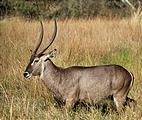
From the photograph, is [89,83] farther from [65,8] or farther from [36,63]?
[65,8]

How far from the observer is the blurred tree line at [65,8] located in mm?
13373

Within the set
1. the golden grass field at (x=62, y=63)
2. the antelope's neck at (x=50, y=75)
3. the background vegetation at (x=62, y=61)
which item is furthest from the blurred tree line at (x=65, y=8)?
the antelope's neck at (x=50, y=75)

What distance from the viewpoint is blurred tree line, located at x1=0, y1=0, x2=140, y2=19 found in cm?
1337

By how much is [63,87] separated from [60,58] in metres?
1.47

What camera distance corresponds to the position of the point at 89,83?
353 cm

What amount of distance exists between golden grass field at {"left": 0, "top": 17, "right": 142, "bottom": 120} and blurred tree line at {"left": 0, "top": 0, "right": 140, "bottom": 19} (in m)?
5.26

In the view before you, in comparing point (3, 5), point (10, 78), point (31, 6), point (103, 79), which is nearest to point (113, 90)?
point (103, 79)

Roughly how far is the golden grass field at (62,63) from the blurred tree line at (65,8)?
526 cm

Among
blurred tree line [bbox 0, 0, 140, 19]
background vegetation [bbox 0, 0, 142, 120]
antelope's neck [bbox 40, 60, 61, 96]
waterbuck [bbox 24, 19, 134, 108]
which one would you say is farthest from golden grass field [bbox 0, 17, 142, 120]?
blurred tree line [bbox 0, 0, 140, 19]

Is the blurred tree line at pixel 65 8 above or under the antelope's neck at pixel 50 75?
above

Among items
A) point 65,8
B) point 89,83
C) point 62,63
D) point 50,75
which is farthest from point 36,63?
point 65,8

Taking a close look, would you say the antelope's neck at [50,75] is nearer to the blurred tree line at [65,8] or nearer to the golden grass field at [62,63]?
the golden grass field at [62,63]

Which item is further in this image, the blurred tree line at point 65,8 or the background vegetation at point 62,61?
the blurred tree line at point 65,8

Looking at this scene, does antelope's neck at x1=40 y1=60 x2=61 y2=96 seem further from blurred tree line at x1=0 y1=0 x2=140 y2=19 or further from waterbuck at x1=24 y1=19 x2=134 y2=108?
blurred tree line at x1=0 y1=0 x2=140 y2=19
